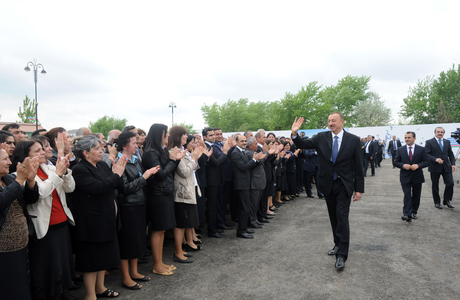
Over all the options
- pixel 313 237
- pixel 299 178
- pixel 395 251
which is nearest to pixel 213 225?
pixel 313 237

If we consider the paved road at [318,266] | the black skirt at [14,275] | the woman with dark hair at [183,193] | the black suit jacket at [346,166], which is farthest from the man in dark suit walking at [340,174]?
the black skirt at [14,275]

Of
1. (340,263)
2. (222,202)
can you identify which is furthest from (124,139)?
(340,263)

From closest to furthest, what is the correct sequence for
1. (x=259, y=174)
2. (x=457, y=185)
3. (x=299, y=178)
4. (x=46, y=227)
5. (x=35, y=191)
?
1. (x=35, y=191)
2. (x=46, y=227)
3. (x=259, y=174)
4. (x=299, y=178)
5. (x=457, y=185)

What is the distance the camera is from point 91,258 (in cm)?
327

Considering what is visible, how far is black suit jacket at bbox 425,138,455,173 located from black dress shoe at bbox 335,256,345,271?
5312 mm

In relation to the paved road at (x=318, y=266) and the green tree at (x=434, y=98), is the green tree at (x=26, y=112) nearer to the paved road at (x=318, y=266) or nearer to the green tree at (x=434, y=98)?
the paved road at (x=318, y=266)

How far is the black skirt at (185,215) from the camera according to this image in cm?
464

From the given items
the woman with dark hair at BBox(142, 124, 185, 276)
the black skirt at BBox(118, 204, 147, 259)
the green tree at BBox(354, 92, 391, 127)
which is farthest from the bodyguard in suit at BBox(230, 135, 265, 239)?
the green tree at BBox(354, 92, 391, 127)

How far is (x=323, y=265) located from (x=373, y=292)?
35.4 inches

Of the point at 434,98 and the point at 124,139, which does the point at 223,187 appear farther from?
the point at 434,98

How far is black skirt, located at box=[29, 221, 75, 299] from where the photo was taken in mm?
2914

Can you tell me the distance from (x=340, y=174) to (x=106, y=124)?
70.8 meters

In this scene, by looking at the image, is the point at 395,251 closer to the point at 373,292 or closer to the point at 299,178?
the point at 373,292

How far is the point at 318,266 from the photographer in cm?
435
